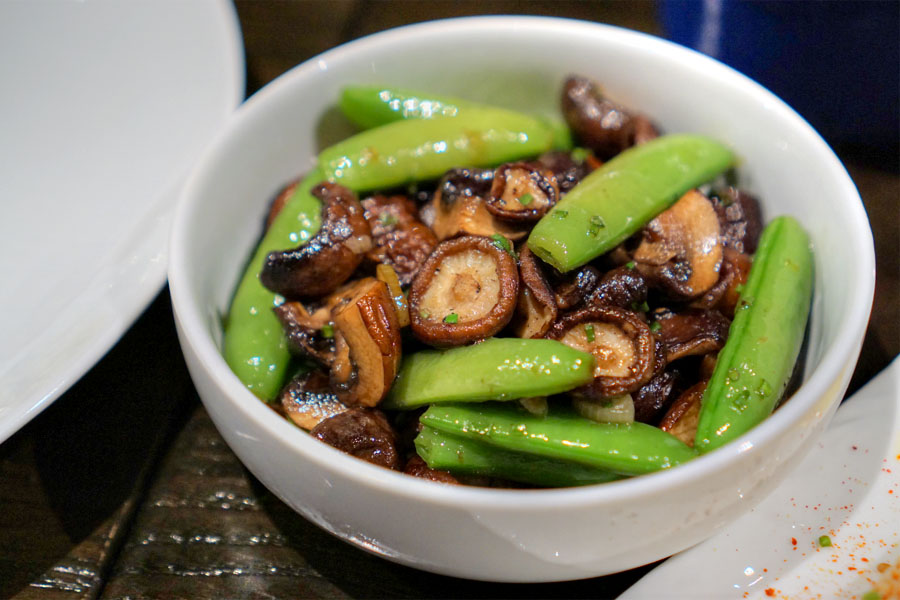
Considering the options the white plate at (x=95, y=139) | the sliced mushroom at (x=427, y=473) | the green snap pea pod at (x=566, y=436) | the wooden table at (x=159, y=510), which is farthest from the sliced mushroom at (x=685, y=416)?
the white plate at (x=95, y=139)

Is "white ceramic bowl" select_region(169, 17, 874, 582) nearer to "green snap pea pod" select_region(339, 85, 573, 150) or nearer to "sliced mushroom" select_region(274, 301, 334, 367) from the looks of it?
"green snap pea pod" select_region(339, 85, 573, 150)

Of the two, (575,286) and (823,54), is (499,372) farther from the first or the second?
(823,54)

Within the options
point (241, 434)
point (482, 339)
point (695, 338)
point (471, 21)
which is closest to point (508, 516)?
point (482, 339)

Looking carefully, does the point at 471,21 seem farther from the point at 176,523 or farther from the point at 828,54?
the point at 176,523

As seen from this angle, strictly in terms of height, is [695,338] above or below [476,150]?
below

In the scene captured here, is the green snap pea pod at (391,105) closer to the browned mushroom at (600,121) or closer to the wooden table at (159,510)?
the browned mushroom at (600,121)
